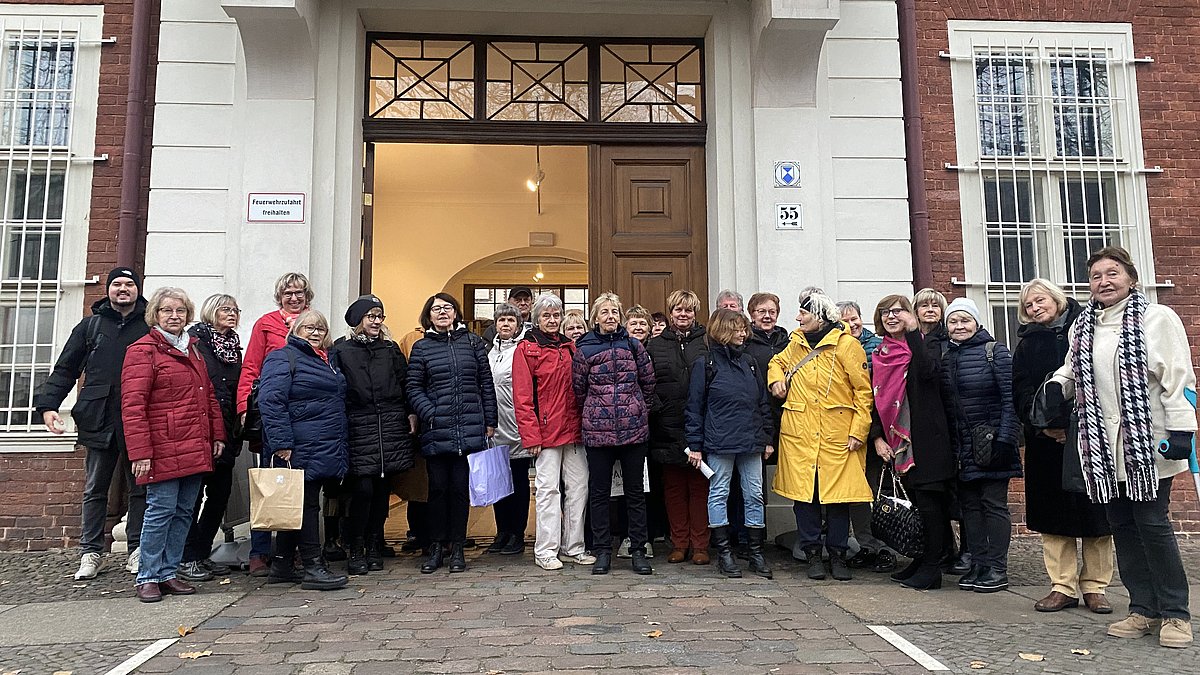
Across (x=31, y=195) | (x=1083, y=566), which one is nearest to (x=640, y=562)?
(x=1083, y=566)

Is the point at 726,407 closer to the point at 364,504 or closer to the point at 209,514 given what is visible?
the point at 364,504

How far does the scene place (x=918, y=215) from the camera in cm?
792

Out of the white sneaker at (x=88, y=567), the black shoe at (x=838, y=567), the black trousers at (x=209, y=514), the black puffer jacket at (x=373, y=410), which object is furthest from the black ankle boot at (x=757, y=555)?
the white sneaker at (x=88, y=567)

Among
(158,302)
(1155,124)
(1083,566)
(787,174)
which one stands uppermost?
(1155,124)

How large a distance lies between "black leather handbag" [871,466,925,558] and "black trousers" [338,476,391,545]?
3232 mm

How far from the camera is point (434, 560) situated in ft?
19.5

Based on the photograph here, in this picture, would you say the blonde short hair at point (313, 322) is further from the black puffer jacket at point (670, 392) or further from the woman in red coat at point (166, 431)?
the black puffer jacket at point (670, 392)

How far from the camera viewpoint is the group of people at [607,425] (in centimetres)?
526

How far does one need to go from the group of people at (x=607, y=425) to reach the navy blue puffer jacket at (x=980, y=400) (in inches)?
0.5

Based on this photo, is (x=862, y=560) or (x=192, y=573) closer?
(x=192, y=573)

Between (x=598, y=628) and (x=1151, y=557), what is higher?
(x=1151, y=557)

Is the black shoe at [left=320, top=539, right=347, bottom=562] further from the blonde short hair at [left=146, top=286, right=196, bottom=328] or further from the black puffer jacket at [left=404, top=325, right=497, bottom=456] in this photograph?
the blonde short hair at [left=146, top=286, right=196, bottom=328]

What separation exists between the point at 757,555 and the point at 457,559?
1.98 meters

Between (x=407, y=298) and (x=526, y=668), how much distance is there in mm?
11826
